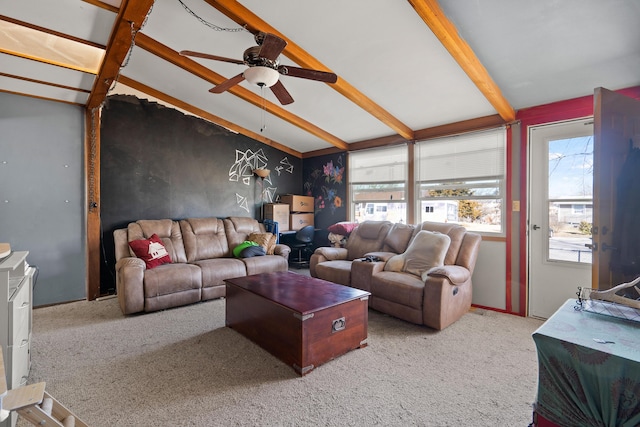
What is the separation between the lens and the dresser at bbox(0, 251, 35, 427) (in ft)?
5.28

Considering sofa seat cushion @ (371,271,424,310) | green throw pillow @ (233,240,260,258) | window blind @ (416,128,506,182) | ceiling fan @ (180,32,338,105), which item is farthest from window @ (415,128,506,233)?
green throw pillow @ (233,240,260,258)

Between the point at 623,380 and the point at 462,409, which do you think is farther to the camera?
the point at 462,409

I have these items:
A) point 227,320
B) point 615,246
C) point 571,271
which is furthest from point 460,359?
point 227,320

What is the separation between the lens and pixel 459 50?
236 cm

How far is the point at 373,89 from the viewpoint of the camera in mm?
3312

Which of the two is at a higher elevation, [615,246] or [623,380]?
[615,246]

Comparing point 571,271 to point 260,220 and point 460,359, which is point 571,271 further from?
point 260,220

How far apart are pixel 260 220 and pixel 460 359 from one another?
3901 mm

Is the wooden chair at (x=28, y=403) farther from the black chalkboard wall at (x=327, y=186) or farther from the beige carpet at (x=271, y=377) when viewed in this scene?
the black chalkboard wall at (x=327, y=186)

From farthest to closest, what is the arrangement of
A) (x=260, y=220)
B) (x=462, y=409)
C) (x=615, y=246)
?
(x=260, y=220)
(x=615, y=246)
(x=462, y=409)

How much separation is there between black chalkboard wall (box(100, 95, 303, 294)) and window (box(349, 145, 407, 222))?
5.11ft

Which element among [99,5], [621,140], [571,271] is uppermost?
[99,5]

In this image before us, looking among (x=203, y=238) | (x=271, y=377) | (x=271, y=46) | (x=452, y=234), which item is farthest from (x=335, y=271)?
(x=271, y=46)

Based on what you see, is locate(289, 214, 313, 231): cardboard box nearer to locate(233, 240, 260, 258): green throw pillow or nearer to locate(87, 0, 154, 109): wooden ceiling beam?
locate(233, 240, 260, 258): green throw pillow
